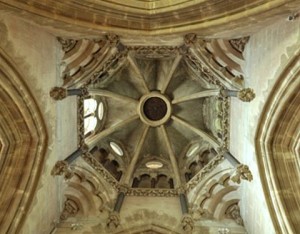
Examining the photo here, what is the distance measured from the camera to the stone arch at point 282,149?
28.2 ft

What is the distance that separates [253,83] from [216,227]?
357 cm

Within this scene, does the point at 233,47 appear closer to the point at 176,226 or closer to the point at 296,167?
the point at 296,167

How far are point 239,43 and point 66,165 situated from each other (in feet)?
15.5

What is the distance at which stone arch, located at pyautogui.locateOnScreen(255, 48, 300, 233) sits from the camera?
859 centimetres

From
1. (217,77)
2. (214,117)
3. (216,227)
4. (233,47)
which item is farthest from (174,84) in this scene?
(216,227)

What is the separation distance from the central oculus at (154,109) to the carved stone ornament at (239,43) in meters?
3.63

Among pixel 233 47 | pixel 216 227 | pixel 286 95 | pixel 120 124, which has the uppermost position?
pixel 120 124

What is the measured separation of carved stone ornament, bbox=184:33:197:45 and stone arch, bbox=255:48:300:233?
204 cm

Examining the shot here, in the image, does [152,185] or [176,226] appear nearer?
[176,226]

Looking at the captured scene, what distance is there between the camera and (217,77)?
10.7 meters

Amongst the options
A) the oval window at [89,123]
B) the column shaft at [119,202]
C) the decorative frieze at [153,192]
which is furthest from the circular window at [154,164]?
the oval window at [89,123]

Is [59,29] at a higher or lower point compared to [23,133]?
higher

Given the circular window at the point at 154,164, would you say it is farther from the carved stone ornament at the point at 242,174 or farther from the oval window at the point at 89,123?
the carved stone ornament at the point at 242,174

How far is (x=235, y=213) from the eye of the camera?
36.1 feet
